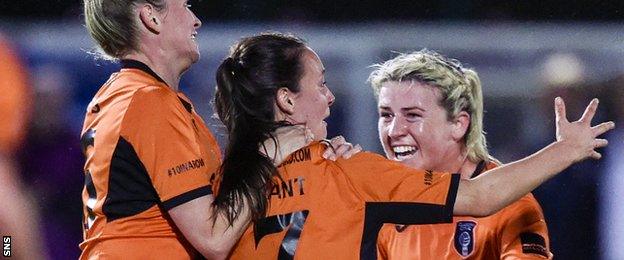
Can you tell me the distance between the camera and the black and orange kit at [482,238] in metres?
2.86

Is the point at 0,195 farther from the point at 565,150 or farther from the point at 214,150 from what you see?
the point at 565,150

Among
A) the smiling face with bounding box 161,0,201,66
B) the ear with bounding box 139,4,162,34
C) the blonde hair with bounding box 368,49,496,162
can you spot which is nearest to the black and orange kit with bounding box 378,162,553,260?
the blonde hair with bounding box 368,49,496,162

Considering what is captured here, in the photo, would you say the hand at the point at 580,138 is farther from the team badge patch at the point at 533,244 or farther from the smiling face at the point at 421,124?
the smiling face at the point at 421,124

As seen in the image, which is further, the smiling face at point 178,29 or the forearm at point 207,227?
the smiling face at point 178,29

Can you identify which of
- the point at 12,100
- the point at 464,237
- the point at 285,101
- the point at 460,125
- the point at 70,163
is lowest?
the point at 70,163

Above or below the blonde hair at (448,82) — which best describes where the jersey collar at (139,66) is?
above

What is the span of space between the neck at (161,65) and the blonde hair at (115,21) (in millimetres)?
25

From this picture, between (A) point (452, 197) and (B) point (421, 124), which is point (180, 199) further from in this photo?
(B) point (421, 124)

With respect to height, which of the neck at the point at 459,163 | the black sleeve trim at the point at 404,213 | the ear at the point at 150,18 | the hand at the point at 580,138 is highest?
the ear at the point at 150,18

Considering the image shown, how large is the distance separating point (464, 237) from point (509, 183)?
0.77 m

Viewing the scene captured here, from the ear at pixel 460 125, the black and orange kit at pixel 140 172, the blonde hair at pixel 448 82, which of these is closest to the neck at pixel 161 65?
the black and orange kit at pixel 140 172

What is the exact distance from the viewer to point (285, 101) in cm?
237

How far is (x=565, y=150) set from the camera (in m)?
2.26

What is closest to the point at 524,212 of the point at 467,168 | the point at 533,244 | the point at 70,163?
the point at 533,244
